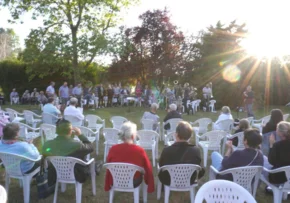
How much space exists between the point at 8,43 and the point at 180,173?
58447 millimetres

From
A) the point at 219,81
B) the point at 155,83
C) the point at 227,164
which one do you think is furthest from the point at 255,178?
the point at 155,83

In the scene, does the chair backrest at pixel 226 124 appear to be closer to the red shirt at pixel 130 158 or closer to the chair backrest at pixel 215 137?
the chair backrest at pixel 215 137

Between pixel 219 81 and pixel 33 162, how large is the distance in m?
17.1

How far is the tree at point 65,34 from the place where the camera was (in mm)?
14664

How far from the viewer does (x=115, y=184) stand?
3092 millimetres

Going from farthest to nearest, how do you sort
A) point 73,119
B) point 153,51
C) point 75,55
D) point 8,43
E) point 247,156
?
point 8,43 < point 153,51 < point 75,55 < point 73,119 < point 247,156

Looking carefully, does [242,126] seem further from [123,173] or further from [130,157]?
[123,173]

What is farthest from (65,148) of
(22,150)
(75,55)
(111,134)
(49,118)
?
(75,55)

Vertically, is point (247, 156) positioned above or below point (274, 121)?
below

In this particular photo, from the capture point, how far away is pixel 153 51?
20953mm

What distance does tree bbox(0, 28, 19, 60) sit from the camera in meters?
50.6

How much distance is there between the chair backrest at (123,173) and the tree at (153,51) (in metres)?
18.0

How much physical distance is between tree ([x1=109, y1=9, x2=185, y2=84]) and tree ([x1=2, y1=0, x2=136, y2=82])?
5000 millimetres

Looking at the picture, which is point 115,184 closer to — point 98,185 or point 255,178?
point 98,185
